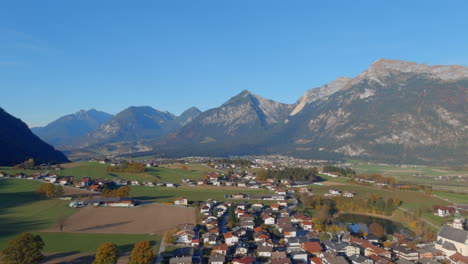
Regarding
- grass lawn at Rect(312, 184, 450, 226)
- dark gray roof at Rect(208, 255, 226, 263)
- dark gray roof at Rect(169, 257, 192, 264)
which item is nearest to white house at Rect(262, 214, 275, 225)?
dark gray roof at Rect(208, 255, 226, 263)

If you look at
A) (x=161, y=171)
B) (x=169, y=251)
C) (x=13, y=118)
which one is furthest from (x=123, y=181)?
(x=13, y=118)

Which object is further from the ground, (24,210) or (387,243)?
(24,210)

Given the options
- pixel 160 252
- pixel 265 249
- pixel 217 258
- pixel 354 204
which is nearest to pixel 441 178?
pixel 354 204

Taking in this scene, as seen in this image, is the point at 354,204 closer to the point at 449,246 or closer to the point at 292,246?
the point at 449,246

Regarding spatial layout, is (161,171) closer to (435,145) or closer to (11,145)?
(11,145)

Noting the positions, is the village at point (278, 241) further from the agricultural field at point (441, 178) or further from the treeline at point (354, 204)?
the agricultural field at point (441, 178)
